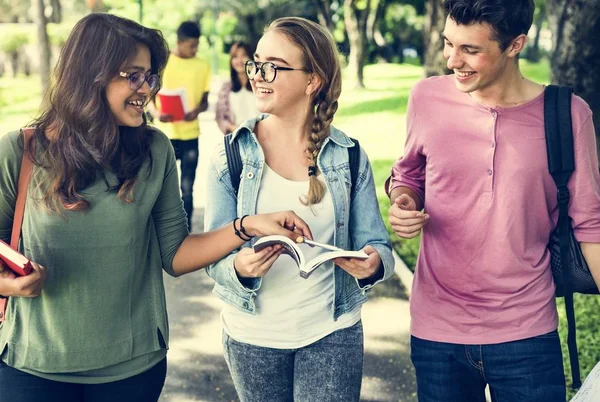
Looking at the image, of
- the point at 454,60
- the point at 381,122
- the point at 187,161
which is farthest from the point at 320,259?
the point at 381,122

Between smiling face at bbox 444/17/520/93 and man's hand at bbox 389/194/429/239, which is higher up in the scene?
smiling face at bbox 444/17/520/93

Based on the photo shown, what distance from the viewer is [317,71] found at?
10.9 feet

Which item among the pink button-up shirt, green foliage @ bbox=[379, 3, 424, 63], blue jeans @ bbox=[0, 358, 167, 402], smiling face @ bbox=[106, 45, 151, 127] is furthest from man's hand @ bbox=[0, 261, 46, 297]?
green foliage @ bbox=[379, 3, 424, 63]

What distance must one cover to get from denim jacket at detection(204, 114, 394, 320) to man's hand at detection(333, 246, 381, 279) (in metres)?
0.07

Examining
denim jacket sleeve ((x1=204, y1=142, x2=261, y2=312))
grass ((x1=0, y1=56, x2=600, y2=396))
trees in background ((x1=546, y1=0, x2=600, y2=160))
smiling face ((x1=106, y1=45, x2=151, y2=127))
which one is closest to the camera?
smiling face ((x1=106, y1=45, x2=151, y2=127))

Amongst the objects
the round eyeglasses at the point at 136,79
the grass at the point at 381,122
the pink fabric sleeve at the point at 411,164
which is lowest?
the grass at the point at 381,122

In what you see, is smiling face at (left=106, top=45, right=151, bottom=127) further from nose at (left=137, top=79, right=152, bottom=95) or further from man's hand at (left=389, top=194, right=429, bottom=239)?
man's hand at (left=389, top=194, right=429, bottom=239)

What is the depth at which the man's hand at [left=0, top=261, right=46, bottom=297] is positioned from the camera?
107 inches

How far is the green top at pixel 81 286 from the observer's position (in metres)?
2.90

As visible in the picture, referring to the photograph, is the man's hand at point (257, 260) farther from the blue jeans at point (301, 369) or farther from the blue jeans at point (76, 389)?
the blue jeans at point (76, 389)

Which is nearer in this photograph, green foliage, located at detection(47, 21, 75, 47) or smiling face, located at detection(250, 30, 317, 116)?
smiling face, located at detection(250, 30, 317, 116)

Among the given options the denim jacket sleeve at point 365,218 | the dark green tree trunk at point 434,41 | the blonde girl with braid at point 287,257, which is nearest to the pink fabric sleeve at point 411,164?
the denim jacket sleeve at point 365,218

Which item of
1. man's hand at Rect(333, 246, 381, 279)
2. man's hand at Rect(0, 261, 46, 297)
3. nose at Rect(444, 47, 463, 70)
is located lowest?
man's hand at Rect(333, 246, 381, 279)

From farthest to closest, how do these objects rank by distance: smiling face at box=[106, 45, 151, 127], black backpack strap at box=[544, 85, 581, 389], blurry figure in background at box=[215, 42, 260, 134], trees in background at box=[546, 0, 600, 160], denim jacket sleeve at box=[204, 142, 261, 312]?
1. blurry figure in background at box=[215, 42, 260, 134]
2. trees in background at box=[546, 0, 600, 160]
3. denim jacket sleeve at box=[204, 142, 261, 312]
4. black backpack strap at box=[544, 85, 581, 389]
5. smiling face at box=[106, 45, 151, 127]
